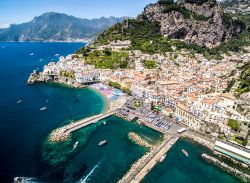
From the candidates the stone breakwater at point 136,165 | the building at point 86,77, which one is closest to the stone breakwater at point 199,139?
the stone breakwater at point 136,165

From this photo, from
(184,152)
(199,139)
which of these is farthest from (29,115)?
(199,139)

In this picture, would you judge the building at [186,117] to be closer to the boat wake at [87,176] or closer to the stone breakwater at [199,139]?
the stone breakwater at [199,139]

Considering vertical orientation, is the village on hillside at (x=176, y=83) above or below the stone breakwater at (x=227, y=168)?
above

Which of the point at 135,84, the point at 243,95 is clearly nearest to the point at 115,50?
the point at 135,84

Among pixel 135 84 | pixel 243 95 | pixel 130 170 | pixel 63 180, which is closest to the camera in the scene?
pixel 63 180

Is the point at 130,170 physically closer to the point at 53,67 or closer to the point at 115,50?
the point at 53,67

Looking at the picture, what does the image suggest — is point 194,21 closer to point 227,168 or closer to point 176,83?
→ point 176,83
